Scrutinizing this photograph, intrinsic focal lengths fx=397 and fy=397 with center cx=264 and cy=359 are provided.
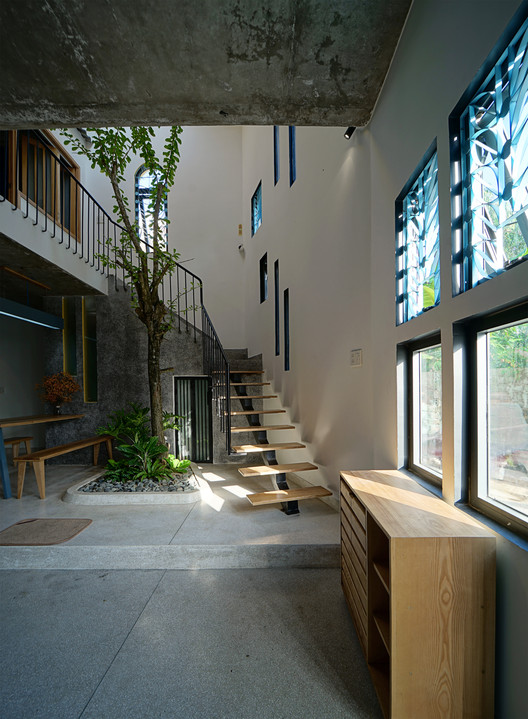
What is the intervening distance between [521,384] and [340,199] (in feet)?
8.96

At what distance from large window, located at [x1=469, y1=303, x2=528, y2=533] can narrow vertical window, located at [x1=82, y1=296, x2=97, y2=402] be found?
576 cm

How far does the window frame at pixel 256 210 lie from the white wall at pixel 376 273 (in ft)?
3.13

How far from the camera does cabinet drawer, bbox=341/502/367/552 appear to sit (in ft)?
6.27

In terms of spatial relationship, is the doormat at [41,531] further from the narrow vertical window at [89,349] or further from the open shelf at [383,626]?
the narrow vertical window at [89,349]

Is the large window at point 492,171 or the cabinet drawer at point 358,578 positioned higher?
the large window at point 492,171

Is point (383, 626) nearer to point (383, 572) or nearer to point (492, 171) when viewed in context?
point (383, 572)

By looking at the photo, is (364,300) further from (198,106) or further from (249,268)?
(249,268)

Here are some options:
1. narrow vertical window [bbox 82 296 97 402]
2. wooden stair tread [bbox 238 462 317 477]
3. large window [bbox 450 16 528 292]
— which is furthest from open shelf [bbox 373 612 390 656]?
narrow vertical window [bbox 82 296 97 402]

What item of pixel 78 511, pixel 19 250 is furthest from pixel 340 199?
pixel 78 511

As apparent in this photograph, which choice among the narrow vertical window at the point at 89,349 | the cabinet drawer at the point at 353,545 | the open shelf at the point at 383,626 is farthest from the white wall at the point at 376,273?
the narrow vertical window at the point at 89,349

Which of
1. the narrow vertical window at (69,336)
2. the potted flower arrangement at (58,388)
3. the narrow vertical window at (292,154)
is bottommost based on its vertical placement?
the potted flower arrangement at (58,388)

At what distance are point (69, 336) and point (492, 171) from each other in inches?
246

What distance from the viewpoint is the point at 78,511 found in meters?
3.80

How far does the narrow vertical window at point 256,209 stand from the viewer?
7230mm
